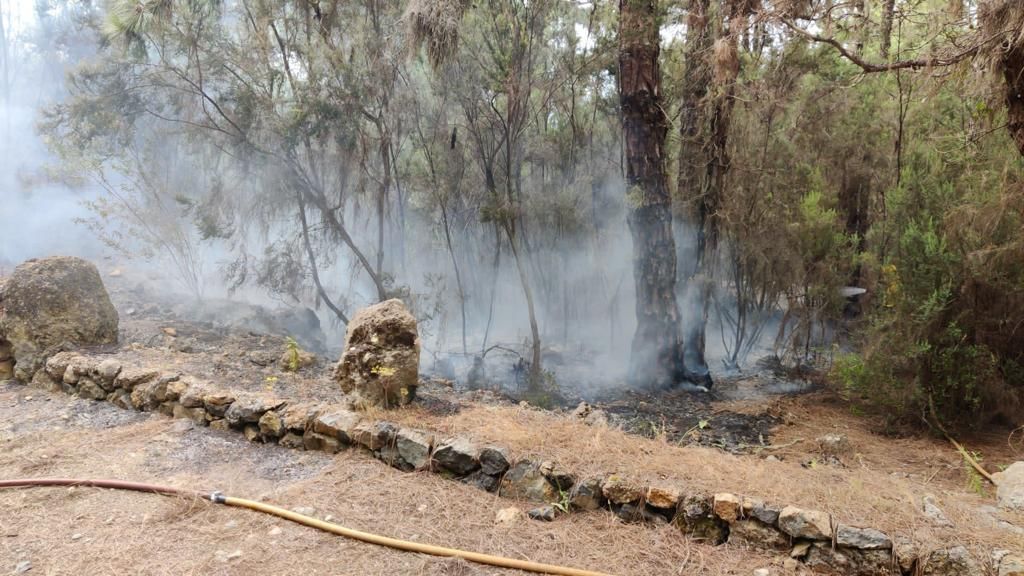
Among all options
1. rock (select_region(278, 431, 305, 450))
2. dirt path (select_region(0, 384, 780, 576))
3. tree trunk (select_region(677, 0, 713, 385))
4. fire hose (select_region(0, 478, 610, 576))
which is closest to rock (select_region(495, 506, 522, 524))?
dirt path (select_region(0, 384, 780, 576))

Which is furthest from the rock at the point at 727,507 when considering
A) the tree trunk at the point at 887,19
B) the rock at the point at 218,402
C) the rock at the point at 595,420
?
the tree trunk at the point at 887,19

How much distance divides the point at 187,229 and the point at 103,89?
3.65 metres

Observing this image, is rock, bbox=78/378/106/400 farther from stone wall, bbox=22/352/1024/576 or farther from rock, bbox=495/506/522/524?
rock, bbox=495/506/522/524

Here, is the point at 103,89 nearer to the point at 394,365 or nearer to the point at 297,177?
the point at 297,177

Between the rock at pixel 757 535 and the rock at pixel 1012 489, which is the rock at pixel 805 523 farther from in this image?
the rock at pixel 1012 489

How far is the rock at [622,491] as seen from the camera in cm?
280

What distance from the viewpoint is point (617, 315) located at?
11.0 metres

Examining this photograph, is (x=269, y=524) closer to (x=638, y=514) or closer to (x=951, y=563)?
(x=638, y=514)

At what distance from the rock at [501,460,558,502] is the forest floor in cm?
7

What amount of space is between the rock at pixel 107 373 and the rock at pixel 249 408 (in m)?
1.34

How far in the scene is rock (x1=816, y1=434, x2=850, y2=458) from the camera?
455 cm

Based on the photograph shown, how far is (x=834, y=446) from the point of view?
15.1 ft

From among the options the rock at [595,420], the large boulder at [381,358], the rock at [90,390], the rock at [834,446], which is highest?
the large boulder at [381,358]

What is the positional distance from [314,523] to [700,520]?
1.79 m
